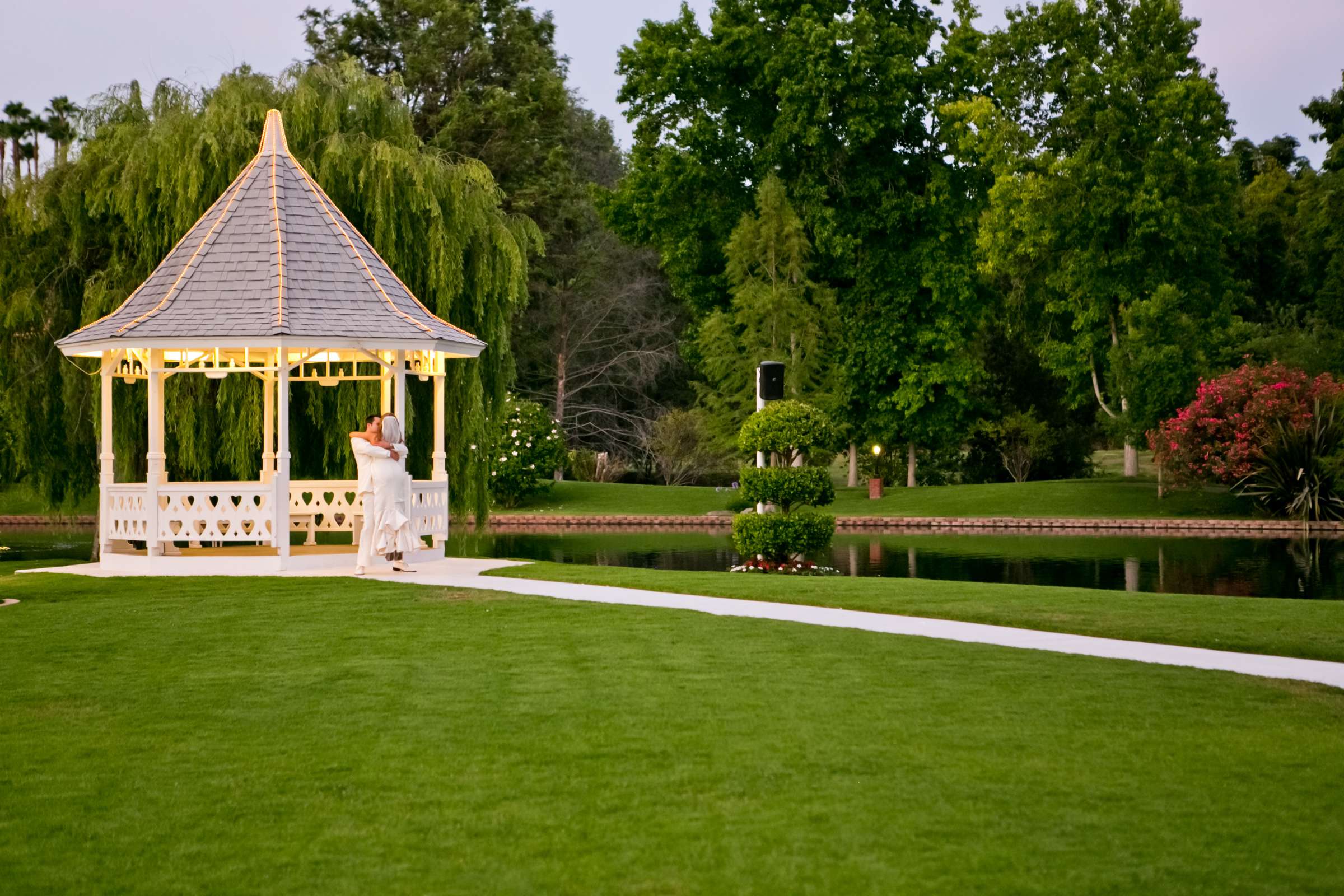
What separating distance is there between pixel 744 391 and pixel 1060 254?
11.9 metres

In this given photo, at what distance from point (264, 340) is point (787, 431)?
7639 millimetres

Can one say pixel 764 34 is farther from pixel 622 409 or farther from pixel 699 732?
pixel 699 732

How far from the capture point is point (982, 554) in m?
28.9

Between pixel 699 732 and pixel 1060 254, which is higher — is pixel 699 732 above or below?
below

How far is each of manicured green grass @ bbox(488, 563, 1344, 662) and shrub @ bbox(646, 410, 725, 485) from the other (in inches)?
1193

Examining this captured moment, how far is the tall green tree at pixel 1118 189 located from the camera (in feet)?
135

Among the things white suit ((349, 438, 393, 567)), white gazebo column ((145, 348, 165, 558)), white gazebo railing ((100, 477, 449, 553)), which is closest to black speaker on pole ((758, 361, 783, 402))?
white gazebo railing ((100, 477, 449, 553))

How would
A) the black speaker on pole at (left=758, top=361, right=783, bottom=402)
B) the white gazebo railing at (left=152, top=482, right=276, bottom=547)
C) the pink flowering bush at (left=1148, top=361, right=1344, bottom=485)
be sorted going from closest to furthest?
the white gazebo railing at (left=152, top=482, right=276, bottom=547) → the black speaker on pole at (left=758, top=361, right=783, bottom=402) → the pink flowering bush at (left=1148, top=361, right=1344, bottom=485)

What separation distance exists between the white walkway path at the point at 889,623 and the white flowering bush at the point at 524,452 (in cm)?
2142

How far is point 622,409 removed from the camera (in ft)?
179

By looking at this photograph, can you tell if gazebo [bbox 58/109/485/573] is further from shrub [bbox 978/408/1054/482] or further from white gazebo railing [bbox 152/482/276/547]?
shrub [bbox 978/408/1054/482]

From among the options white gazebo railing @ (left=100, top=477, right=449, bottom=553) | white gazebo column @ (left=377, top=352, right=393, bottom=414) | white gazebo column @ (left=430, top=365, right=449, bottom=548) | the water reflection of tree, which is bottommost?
the water reflection of tree

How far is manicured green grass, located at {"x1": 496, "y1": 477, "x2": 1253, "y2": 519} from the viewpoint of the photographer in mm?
39344

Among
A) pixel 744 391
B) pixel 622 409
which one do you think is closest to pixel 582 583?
pixel 744 391
